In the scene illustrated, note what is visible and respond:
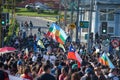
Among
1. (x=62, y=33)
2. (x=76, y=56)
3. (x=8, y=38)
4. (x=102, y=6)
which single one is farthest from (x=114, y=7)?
(x=76, y=56)

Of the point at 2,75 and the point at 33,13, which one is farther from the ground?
the point at 2,75

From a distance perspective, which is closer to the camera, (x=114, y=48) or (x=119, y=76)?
(x=119, y=76)

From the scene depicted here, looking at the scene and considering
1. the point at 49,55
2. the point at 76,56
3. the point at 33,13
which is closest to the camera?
the point at 76,56

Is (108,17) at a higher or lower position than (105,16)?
lower

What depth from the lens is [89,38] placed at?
1516 inches

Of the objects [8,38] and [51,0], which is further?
[51,0]

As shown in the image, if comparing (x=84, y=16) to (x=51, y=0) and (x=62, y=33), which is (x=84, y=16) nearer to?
(x=51, y=0)

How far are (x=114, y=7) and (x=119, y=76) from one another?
47.3m

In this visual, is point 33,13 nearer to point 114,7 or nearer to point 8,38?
point 114,7

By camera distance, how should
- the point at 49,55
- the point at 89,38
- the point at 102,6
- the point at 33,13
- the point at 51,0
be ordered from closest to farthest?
the point at 49,55
the point at 89,38
the point at 102,6
the point at 51,0
the point at 33,13

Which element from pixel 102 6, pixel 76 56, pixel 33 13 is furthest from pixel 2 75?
pixel 33 13

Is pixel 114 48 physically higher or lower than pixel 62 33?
lower

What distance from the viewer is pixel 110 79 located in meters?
17.7

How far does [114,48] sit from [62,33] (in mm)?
14463
